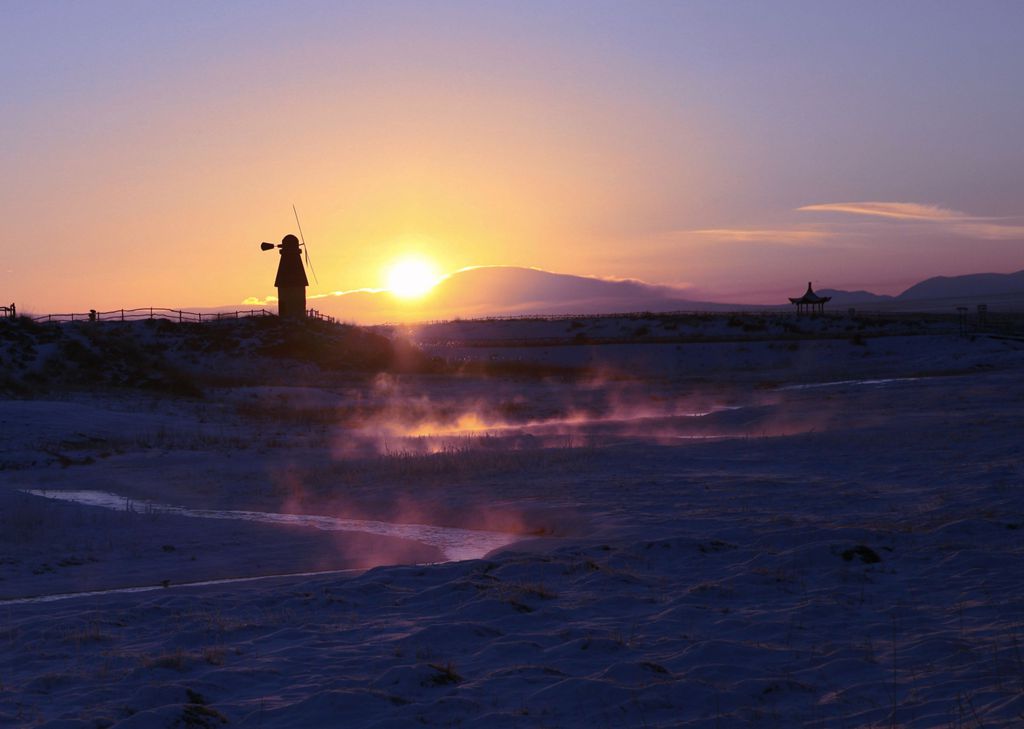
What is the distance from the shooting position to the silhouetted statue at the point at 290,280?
7450 cm

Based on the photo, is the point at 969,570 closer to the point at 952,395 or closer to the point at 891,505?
the point at 891,505

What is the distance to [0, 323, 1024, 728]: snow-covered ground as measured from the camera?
7977mm

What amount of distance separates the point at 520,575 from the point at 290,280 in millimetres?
65426

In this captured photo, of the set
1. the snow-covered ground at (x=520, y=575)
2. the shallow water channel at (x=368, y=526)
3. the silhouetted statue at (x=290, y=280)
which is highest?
the silhouetted statue at (x=290, y=280)

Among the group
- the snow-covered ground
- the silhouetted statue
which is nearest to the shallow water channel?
the snow-covered ground

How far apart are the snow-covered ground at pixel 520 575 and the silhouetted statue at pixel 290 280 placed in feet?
143

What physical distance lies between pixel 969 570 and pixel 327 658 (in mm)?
7486

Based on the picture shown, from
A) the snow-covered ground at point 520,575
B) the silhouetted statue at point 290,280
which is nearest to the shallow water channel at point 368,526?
the snow-covered ground at point 520,575

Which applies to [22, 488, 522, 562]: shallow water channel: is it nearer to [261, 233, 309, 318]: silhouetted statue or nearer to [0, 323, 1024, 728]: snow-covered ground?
[0, 323, 1024, 728]: snow-covered ground

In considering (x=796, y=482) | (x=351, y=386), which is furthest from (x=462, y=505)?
(x=351, y=386)

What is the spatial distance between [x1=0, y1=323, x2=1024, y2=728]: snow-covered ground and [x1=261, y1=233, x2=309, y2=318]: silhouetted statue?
143 feet

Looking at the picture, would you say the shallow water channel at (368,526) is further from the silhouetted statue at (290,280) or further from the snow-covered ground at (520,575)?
the silhouetted statue at (290,280)

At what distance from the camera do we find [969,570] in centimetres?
1165

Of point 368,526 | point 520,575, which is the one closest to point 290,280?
point 368,526
